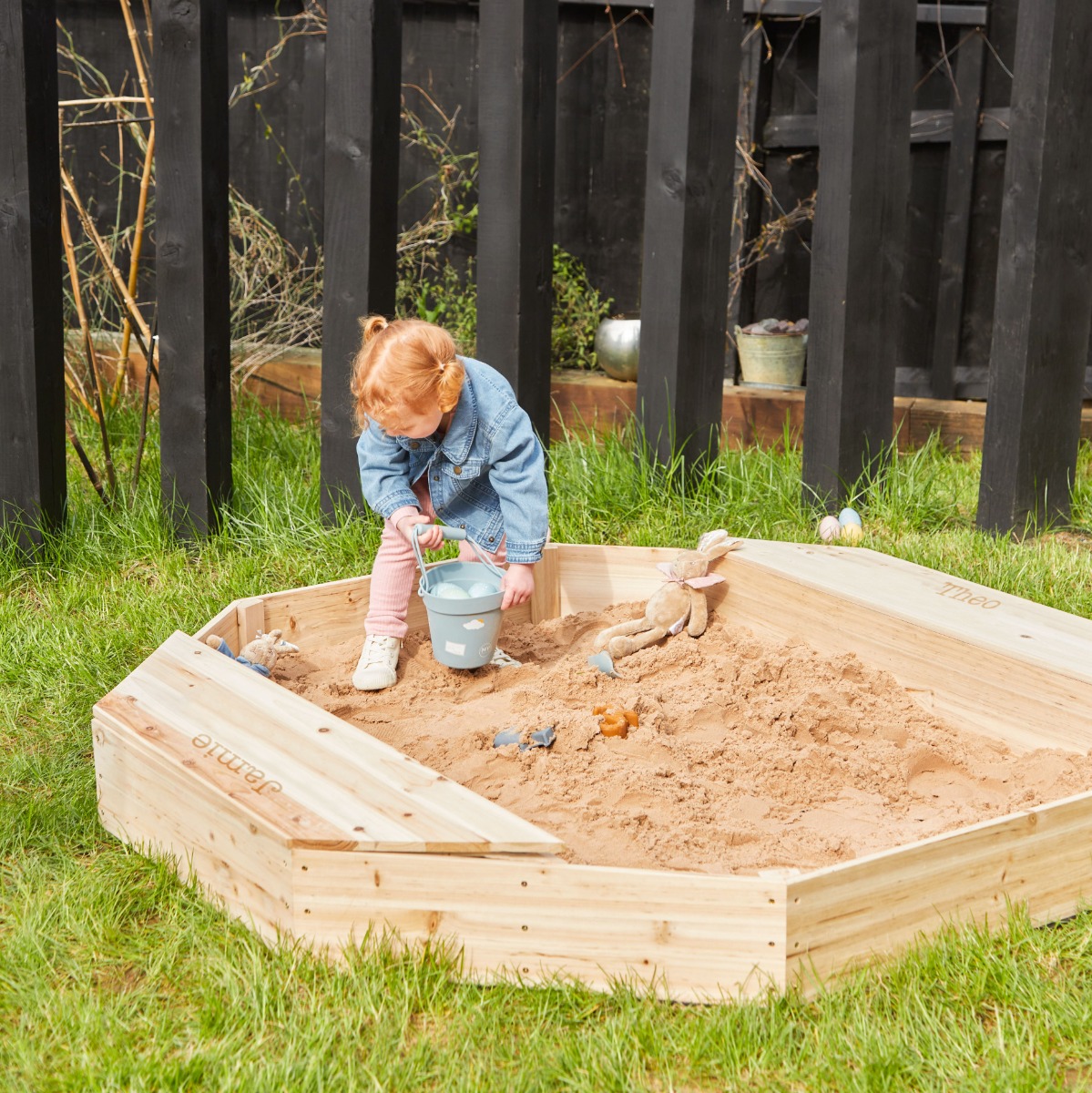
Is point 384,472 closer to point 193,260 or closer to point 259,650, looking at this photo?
point 259,650

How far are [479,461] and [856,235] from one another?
1.55 meters

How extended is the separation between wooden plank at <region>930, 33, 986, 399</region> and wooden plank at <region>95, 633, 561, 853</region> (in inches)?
142

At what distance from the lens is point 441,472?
320cm

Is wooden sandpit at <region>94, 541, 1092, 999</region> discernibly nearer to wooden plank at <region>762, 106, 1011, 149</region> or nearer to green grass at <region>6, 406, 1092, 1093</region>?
green grass at <region>6, 406, 1092, 1093</region>

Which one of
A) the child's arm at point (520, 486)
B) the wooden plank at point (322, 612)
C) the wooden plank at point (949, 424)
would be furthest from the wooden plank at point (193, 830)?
the wooden plank at point (949, 424)

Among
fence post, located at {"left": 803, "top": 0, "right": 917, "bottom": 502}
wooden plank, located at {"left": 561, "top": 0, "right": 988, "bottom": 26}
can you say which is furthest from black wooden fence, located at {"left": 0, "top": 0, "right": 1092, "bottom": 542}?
wooden plank, located at {"left": 561, "top": 0, "right": 988, "bottom": 26}

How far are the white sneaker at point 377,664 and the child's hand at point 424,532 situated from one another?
26cm

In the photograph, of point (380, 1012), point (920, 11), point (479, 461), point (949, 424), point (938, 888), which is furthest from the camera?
point (920, 11)

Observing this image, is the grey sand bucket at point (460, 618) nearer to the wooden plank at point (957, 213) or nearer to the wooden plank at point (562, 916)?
the wooden plank at point (562, 916)

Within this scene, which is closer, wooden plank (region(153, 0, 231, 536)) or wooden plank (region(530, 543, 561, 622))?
wooden plank (region(530, 543, 561, 622))

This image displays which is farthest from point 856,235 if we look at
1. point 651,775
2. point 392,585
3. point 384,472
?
point 651,775

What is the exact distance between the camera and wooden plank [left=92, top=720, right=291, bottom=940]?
203 centimetres

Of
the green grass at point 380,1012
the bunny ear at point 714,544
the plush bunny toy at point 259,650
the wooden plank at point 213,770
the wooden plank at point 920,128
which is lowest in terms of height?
the green grass at point 380,1012

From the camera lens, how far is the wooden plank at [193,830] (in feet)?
6.66
